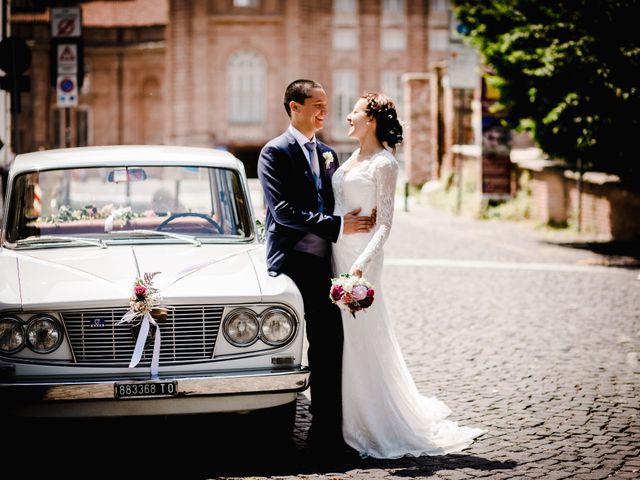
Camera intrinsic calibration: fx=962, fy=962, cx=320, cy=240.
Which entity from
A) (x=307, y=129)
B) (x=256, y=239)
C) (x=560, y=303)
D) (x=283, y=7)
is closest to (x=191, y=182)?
(x=256, y=239)

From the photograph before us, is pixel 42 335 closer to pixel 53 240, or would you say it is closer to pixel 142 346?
pixel 142 346

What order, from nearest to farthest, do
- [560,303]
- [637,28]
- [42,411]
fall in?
1. [42,411]
2. [560,303]
3. [637,28]

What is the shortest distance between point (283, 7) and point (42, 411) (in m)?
51.6

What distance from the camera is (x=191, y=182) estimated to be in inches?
267

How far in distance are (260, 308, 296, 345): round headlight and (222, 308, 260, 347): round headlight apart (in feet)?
0.18

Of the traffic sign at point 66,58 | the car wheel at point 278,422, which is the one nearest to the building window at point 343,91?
the traffic sign at point 66,58

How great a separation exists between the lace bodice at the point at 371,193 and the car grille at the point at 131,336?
99 centimetres

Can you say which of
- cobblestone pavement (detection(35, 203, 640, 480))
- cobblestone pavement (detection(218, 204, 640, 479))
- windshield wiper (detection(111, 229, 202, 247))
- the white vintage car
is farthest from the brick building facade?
the white vintage car

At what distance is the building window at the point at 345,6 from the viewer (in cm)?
5796

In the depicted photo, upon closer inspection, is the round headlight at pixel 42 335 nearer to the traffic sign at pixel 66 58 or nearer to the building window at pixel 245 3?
the traffic sign at pixel 66 58

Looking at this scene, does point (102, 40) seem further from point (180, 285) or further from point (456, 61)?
point (180, 285)

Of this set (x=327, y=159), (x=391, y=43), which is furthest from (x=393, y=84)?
(x=327, y=159)

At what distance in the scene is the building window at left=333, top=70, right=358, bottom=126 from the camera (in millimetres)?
57312

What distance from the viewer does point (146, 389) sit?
5.11m
